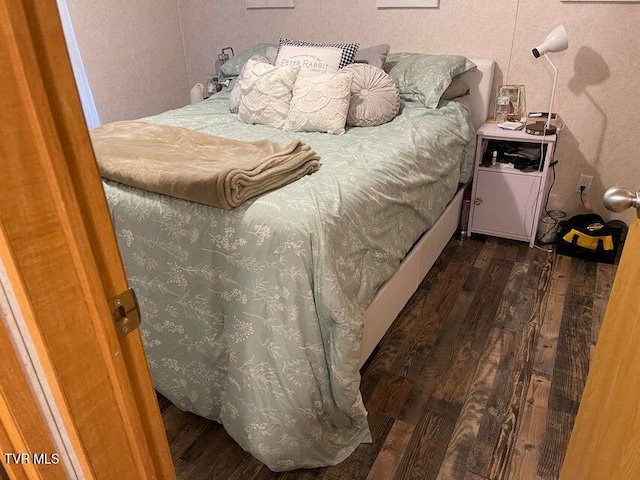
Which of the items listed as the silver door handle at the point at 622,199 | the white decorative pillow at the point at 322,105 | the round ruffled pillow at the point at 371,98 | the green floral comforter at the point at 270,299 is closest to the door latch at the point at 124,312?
the green floral comforter at the point at 270,299

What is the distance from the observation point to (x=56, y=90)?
0.51 meters

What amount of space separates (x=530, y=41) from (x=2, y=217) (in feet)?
9.20

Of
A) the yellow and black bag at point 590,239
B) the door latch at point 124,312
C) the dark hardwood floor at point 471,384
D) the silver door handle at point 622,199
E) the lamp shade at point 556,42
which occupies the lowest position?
the dark hardwood floor at point 471,384

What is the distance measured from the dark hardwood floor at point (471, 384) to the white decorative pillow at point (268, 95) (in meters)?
1.14

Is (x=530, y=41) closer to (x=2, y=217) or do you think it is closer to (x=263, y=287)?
(x=263, y=287)

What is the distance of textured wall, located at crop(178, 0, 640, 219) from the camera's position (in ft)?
8.00

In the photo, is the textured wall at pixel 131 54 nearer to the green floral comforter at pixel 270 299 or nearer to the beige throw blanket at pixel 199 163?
the beige throw blanket at pixel 199 163

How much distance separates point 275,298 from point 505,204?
1851 mm

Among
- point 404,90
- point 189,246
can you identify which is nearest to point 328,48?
point 404,90

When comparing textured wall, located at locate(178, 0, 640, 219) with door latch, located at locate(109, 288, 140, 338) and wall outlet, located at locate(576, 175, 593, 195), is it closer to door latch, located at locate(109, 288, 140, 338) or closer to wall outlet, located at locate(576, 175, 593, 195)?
wall outlet, located at locate(576, 175, 593, 195)

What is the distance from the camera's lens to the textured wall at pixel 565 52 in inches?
96.0

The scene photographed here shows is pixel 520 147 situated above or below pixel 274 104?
below

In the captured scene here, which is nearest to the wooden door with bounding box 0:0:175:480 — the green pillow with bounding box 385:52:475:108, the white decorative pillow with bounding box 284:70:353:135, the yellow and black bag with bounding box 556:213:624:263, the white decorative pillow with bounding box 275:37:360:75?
the white decorative pillow with bounding box 284:70:353:135

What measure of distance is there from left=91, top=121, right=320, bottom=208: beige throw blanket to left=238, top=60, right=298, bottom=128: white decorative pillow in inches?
19.3
